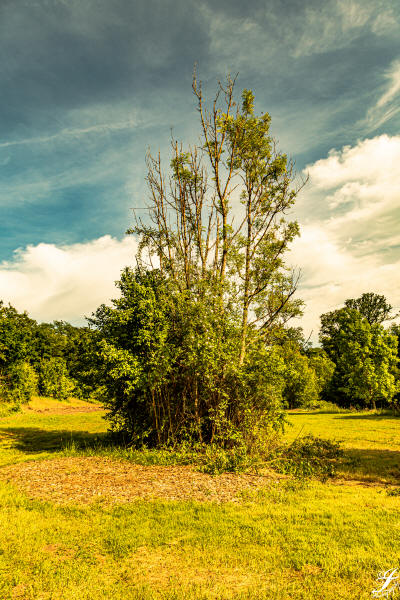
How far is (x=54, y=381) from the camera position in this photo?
3766cm

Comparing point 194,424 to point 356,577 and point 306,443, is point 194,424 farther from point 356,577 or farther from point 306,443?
point 356,577

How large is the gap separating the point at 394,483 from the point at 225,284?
7271 millimetres

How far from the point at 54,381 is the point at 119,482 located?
32864 millimetres

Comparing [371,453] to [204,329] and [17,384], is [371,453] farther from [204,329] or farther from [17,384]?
[17,384]

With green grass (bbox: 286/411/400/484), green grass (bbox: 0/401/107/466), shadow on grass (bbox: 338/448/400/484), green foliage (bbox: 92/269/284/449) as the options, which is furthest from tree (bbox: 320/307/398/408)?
green grass (bbox: 0/401/107/466)

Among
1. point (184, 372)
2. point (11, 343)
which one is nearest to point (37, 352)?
point (11, 343)

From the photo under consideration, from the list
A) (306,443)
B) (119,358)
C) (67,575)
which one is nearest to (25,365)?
(119,358)

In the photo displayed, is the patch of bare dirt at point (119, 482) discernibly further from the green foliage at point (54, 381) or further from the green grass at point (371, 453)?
the green foliage at point (54, 381)

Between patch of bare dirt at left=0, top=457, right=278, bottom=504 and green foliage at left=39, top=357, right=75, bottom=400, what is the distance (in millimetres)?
28085

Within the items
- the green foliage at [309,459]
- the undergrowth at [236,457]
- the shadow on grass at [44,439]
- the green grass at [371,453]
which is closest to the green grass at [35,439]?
the shadow on grass at [44,439]

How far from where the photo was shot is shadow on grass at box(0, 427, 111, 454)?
536 inches

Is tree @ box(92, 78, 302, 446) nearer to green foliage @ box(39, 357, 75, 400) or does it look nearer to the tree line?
the tree line

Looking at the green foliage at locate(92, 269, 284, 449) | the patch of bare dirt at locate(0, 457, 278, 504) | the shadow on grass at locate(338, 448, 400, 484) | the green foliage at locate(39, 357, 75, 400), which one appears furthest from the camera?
the green foliage at locate(39, 357, 75, 400)

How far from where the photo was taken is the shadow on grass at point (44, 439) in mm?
13617
